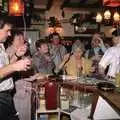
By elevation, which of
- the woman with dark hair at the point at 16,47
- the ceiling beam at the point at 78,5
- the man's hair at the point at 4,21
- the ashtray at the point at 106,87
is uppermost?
the ceiling beam at the point at 78,5

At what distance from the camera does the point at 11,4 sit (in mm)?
6703

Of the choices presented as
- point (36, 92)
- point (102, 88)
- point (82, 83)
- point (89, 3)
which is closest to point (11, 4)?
point (36, 92)

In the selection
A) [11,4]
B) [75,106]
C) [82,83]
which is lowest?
[75,106]

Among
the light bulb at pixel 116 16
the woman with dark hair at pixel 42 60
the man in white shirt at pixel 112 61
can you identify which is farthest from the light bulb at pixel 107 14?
the man in white shirt at pixel 112 61

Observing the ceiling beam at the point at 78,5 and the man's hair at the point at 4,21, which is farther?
the ceiling beam at the point at 78,5

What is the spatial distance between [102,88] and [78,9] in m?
12.2

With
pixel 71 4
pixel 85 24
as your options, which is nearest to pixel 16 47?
pixel 71 4

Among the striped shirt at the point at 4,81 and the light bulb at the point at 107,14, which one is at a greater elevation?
the light bulb at the point at 107,14

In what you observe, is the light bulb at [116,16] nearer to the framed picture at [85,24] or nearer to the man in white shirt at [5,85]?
the framed picture at [85,24]

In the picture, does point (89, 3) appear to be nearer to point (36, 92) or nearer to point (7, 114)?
point (36, 92)

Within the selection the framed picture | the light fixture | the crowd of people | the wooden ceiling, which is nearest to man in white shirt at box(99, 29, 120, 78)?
the crowd of people

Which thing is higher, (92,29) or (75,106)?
(92,29)

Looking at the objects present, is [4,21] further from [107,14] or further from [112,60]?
[107,14]

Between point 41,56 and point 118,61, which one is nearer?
point 118,61
